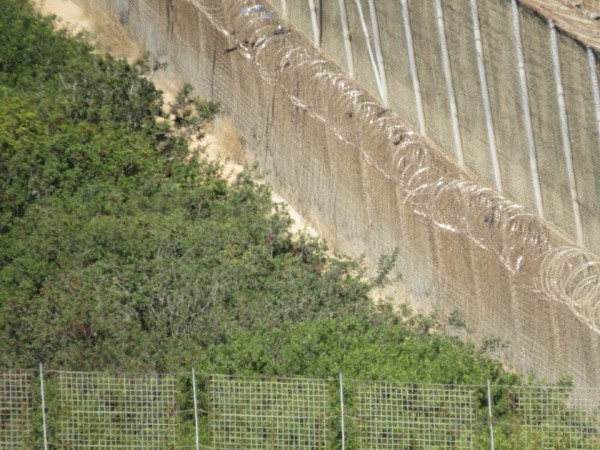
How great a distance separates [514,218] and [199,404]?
18.5 feet

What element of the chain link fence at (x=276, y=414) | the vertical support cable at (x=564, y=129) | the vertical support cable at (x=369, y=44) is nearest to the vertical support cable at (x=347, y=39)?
the vertical support cable at (x=369, y=44)

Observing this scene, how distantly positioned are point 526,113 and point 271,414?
5667mm

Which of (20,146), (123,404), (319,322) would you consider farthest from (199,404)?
(20,146)

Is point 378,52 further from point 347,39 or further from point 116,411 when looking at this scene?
point 116,411

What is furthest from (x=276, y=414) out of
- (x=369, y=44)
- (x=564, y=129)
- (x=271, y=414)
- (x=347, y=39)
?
(x=347, y=39)

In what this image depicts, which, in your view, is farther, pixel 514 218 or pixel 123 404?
pixel 514 218

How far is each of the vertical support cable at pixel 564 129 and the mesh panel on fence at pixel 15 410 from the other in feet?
23.0

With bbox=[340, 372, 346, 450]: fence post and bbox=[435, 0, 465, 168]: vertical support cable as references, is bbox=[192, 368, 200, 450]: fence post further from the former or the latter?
bbox=[435, 0, 465, 168]: vertical support cable

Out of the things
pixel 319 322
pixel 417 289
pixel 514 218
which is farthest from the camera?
pixel 417 289

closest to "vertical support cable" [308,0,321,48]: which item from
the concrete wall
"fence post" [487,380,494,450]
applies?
the concrete wall

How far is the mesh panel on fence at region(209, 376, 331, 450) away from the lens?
53.8 feet

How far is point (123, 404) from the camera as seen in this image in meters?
16.6

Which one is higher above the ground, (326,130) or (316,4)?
(316,4)

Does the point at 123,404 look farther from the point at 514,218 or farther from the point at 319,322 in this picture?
the point at 514,218
